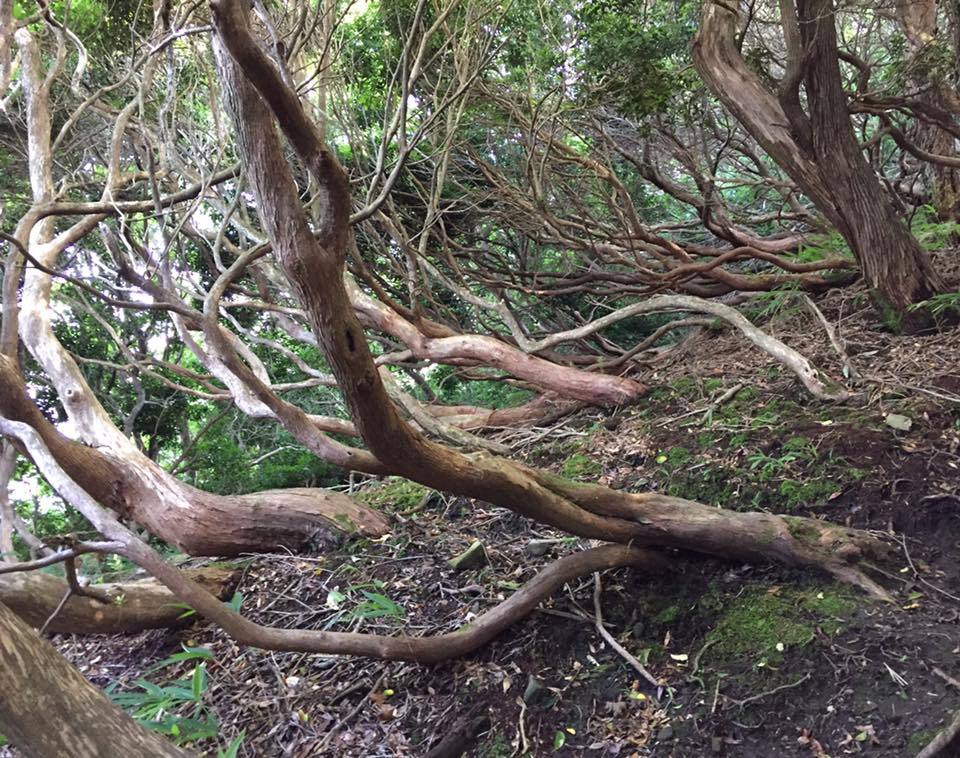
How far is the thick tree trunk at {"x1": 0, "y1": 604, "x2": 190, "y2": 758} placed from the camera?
165 centimetres

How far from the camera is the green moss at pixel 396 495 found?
504 centimetres

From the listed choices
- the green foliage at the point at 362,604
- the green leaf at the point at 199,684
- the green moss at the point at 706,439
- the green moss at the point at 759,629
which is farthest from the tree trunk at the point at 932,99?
the green leaf at the point at 199,684

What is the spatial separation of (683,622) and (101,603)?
9.17ft

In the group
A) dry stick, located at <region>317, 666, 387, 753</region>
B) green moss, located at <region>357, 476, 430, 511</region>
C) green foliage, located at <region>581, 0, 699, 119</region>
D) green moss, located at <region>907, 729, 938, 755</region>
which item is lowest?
green moss, located at <region>907, 729, 938, 755</region>

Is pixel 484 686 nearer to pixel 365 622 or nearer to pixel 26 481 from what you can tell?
pixel 365 622

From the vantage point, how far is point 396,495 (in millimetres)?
5230

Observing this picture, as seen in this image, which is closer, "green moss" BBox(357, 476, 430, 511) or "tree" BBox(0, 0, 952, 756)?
"tree" BBox(0, 0, 952, 756)

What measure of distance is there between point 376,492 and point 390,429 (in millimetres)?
2968

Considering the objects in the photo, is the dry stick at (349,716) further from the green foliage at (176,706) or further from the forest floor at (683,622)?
the green foliage at (176,706)

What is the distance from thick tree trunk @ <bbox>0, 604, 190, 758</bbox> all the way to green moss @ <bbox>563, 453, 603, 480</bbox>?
3342 mm

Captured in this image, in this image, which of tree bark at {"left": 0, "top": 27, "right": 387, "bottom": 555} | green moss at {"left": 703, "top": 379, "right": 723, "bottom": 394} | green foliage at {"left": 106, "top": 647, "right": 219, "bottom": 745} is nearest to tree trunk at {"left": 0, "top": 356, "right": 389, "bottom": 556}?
tree bark at {"left": 0, "top": 27, "right": 387, "bottom": 555}

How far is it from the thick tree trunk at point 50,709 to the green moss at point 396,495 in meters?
3.06

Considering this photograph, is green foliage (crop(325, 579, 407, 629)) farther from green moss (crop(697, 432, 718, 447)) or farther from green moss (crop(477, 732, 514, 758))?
green moss (crop(697, 432, 718, 447))

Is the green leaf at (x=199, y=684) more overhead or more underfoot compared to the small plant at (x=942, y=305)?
more underfoot
